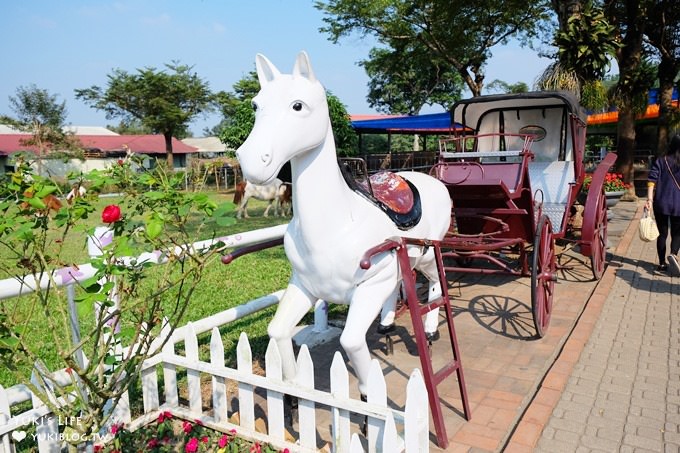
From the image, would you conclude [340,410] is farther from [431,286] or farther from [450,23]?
[450,23]

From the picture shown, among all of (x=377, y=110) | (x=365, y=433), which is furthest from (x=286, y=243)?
(x=377, y=110)

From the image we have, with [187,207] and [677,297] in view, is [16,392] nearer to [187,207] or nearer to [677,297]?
[187,207]

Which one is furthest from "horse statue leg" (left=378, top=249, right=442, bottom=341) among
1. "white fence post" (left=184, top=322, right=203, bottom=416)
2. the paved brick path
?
"white fence post" (left=184, top=322, right=203, bottom=416)

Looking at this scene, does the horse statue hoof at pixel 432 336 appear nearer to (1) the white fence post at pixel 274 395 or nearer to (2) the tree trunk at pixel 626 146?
(1) the white fence post at pixel 274 395

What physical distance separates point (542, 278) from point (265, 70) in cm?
321

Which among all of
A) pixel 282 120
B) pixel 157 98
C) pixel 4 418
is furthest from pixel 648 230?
pixel 157 98

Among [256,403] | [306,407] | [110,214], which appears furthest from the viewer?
[256,403]

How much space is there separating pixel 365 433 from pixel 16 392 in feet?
5.89

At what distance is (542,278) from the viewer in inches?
178

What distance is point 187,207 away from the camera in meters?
1.92

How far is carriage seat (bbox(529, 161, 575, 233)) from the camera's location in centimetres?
609

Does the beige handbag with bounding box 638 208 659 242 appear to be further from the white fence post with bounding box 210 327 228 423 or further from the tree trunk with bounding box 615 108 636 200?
the tree trunk with bounding box 615 108 636 200

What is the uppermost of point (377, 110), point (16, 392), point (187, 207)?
point (377, 110)

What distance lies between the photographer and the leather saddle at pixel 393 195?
3.00 meters
